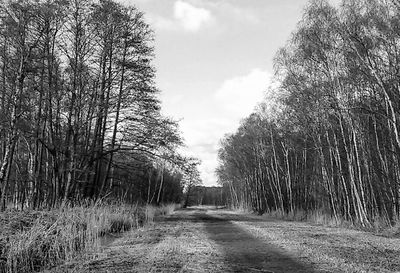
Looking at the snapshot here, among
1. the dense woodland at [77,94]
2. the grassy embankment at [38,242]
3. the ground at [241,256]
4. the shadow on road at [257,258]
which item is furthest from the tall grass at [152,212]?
the shadow on road at [257,258]

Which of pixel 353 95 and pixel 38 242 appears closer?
pixel 38 242

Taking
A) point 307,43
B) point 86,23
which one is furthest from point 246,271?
point 86,23

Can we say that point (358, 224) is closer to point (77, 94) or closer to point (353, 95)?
point (353, 95)

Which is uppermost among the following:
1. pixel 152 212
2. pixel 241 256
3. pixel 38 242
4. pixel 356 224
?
pixel 152 212

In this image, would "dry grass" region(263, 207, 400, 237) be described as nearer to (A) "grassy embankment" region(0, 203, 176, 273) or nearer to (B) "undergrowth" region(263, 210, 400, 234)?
(B) "undergrowth" region(263, 210, 400, 234)

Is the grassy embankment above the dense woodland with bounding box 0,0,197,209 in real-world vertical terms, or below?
below

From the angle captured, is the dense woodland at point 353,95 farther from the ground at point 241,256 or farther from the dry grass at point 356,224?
the ground at point 241,256

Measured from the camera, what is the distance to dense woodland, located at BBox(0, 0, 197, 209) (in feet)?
48.2

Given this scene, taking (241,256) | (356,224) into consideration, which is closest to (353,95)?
(356,224)

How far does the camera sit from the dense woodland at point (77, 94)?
14.7 m

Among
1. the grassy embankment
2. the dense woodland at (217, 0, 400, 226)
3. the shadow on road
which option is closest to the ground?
the shadow on road

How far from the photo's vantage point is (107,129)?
60.1ft

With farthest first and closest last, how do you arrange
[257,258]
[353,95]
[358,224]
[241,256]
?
[353,95], [358,224], [241,256], [257,258]

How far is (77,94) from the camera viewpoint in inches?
644
